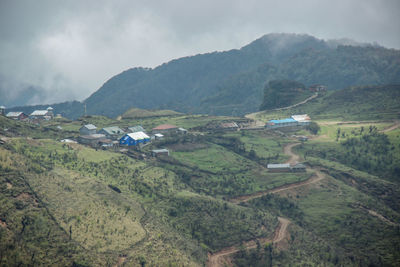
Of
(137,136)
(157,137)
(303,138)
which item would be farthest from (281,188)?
(157,137)

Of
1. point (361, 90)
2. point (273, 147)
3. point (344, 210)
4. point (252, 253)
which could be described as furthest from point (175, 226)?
point (361, 90)

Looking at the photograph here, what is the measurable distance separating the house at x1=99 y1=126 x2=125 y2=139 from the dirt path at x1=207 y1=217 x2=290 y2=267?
176ft

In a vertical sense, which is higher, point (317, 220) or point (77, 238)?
point (77, 238)

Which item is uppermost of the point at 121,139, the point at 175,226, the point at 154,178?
the point at 121,139

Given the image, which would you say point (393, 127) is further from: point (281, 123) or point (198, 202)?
point (198, 202)

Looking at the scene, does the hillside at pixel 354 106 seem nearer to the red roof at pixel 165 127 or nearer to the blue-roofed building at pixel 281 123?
the blue-roofed building at pixel 281 123

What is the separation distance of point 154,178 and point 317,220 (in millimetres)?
32379

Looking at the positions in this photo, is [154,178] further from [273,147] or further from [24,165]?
[273,147]

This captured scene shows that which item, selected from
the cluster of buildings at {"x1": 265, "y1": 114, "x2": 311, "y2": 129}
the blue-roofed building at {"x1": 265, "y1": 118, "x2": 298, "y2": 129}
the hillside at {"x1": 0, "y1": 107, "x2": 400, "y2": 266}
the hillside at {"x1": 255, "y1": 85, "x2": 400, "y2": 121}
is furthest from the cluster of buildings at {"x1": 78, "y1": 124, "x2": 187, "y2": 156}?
the hillside at {"x1": 255, "y1": 85, "x2": 400, "y2": 121}

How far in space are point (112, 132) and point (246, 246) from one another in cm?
5973

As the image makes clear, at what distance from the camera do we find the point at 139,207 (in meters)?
64.6

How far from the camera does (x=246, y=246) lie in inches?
2514

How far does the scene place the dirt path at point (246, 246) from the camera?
2336 inches

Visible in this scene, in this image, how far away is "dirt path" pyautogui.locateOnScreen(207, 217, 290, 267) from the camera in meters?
59.3
